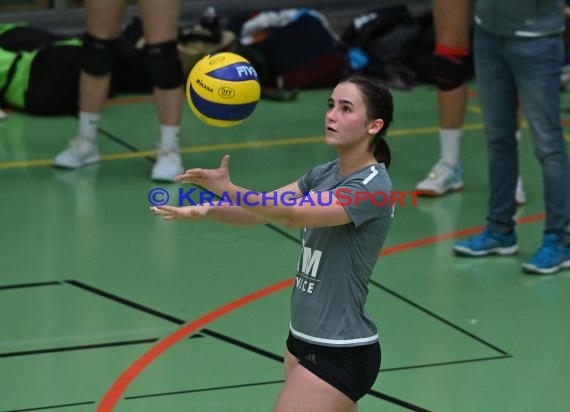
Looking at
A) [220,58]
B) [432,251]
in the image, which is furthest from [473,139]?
[220,58]

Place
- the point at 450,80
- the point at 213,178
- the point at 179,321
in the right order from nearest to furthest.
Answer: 1. the point at 213,178
2. the point at 179,321
3. the point at 450,80

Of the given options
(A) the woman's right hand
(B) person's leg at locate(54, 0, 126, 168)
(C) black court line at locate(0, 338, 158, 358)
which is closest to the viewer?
(A) the woman's right hand

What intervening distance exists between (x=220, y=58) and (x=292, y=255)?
2701mm

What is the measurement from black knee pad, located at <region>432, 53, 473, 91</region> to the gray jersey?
12.7 ft

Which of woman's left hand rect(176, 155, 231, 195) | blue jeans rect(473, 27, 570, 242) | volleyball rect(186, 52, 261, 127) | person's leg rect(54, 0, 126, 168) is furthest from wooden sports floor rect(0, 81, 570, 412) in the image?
woman's left hand rect(176, 155, 231, 195)

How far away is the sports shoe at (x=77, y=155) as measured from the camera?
8406mm

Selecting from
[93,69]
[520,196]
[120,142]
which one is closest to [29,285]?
[93,69]

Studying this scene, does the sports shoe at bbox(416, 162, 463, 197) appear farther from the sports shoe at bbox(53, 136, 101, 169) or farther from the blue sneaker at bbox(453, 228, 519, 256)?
the sports shoe at bbox(53, 136, 101, 169)

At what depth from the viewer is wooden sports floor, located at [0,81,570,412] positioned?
17.0 feet

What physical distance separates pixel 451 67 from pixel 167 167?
79.5 inches

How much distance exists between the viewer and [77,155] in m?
8.45

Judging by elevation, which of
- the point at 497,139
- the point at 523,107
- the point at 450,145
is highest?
the point at 523,107

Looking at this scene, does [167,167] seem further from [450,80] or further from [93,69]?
[450,80]

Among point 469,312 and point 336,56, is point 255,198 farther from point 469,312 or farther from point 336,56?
point 336,56
